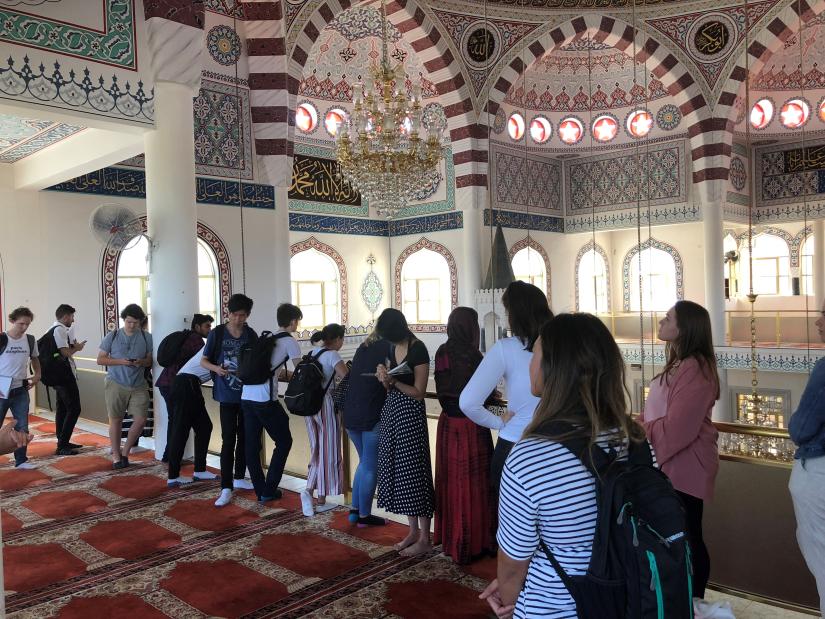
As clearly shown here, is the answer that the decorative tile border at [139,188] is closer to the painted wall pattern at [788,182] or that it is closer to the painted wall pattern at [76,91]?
the painted wall pattern at [76,91]

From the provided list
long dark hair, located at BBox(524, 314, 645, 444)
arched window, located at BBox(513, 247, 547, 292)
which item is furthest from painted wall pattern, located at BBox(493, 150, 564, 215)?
long dark hair, located at BBox(524, 314, 645, 444)

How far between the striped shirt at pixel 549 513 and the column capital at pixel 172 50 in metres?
4.02

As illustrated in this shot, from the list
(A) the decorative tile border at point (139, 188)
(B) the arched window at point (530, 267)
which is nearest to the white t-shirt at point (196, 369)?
(A) the decorative tile border at point (139, 188)

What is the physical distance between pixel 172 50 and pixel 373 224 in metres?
5.82

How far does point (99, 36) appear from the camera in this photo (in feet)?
13.3

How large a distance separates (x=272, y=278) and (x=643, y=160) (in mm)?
6488

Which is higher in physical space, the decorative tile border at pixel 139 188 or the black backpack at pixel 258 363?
the decorative tile border at pixel 139 188

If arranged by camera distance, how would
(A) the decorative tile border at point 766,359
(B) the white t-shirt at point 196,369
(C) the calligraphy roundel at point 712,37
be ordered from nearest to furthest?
(B) the white t-shirt at point 196,369, (C) the calligraphy roundel at point 712,37, (A) the decorative tile border at point 766,359

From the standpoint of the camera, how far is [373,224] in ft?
32.9

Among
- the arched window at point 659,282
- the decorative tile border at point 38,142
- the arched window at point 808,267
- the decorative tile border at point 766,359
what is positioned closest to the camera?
the decorative tile border at point 38,142

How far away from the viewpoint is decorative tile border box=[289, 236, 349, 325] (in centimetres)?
904

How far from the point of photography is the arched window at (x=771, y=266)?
11.4 metres

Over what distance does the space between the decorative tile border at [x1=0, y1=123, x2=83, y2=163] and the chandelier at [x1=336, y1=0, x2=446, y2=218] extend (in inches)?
79.0

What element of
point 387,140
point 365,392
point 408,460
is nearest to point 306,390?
point 365,392
